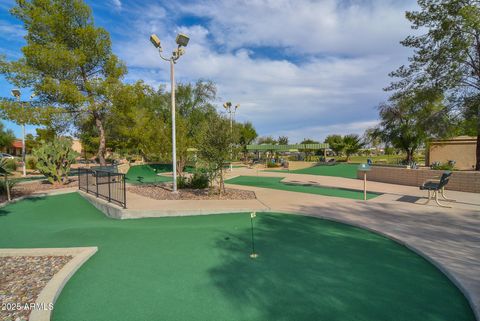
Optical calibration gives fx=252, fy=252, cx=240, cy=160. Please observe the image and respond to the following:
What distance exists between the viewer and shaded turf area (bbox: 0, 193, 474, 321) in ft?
9.01

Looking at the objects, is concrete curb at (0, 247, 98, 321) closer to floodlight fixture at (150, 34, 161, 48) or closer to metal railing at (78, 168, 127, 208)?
metal railing at (78, 168, 127, 208)

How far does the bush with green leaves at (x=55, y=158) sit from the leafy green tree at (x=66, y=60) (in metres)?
2.90

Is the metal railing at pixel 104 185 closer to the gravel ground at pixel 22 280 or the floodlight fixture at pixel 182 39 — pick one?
the gravel ground at pixel 22 280

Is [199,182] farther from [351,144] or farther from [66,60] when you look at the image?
[351,144]

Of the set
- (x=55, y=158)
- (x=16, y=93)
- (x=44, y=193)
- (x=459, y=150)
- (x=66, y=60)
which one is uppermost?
(x=66, y=60)

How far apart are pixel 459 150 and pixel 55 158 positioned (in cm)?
2751

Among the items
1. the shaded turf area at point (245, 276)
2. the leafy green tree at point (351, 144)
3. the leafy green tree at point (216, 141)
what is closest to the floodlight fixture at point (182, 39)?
the leafy green tree at point (216, 141)

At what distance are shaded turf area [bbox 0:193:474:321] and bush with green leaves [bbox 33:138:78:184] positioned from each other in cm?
778

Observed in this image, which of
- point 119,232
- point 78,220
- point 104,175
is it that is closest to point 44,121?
point 104,175

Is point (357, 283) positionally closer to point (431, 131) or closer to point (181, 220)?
point (181, 220)

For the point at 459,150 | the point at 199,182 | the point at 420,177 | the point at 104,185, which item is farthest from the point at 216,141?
the point at 459,150

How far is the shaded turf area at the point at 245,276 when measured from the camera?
9.01 feet

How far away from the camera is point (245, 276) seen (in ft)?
11.4

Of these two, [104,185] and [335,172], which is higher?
[104,185]
